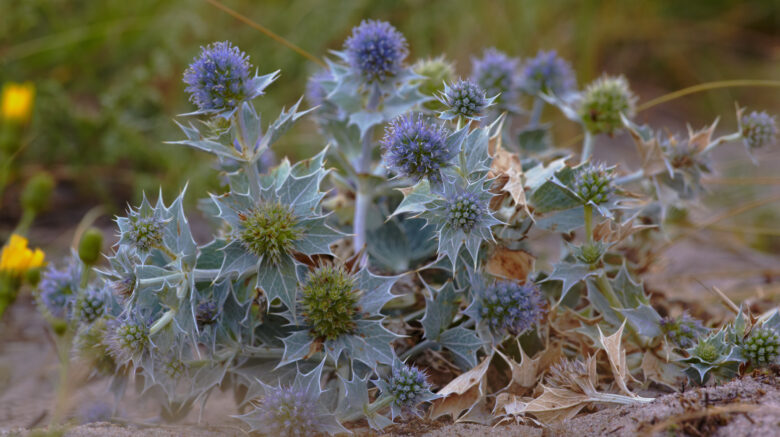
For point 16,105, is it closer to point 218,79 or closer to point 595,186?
point 218,79

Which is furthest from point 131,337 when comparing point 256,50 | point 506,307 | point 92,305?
point 256,50

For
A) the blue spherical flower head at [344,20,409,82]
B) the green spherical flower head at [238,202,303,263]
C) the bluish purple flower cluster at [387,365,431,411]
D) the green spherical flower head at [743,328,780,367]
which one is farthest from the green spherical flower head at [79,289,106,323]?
the green spherical flower head at [743,328,780,367]

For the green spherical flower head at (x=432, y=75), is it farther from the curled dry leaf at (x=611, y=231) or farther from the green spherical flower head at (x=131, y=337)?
the green spherical flower head at (x=131, y=337)

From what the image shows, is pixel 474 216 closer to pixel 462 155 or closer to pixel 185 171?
pixel 462 155

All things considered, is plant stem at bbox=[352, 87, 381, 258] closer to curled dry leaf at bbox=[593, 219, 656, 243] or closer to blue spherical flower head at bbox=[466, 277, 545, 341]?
blue spherical flower head at bbox=[466, 277, 545, 341]

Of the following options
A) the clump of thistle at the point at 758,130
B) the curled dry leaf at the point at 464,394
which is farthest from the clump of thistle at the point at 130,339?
the clump of thistle at the point at 758,130

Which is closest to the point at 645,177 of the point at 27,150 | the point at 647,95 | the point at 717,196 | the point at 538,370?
the point at 538,370

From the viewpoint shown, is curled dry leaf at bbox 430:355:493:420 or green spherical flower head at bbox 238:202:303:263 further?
curled dry leaf at bbox 430:355:493:420
